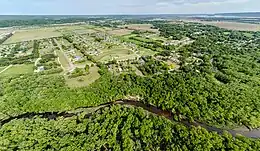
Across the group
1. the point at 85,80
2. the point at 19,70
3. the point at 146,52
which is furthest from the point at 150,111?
the point at 19,70

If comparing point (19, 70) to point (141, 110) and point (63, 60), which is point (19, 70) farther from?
point (141, 110)

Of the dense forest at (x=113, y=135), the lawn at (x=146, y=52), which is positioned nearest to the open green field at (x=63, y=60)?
the lawn at (x=146, y=52)

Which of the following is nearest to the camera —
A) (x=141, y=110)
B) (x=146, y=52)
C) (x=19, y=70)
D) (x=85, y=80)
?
(x=141, y=110)

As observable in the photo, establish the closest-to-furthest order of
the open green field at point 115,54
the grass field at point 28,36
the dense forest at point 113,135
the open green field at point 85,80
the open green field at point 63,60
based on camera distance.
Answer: the dense forest at point 113,135 < the open green field at point 85,80 < the open green field at point 63,60 < the open green field at point 115,54 < the grass field at point 28,36

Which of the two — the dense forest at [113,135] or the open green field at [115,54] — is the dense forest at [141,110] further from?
the open green field at [115,54]

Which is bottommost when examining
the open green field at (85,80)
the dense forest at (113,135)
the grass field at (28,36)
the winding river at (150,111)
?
the winding river at (150,111)

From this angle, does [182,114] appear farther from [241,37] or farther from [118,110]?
[241,37]

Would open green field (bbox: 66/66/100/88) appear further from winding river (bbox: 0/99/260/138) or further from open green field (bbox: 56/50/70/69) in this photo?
open green field (bbox: 56/50/70/69)
